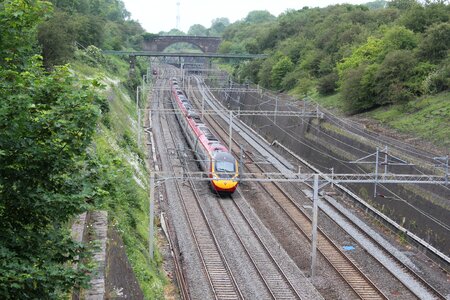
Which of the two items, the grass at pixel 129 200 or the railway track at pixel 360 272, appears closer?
the grass at pixel 129 200

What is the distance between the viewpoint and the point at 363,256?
24344mm

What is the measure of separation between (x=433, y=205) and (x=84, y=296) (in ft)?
65.6

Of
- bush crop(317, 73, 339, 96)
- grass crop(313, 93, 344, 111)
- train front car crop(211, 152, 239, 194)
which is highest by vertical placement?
bush crop(317, 73, 339, 96)

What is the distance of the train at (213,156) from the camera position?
1239 inches

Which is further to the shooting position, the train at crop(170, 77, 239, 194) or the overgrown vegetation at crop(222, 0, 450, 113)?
the overgrown vegetation at crop(222, 0, 450, 113)

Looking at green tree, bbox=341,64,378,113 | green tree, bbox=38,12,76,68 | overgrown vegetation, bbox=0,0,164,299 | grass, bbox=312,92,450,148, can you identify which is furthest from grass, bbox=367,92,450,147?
overgrown vegetation, bbox=0,0,164,299

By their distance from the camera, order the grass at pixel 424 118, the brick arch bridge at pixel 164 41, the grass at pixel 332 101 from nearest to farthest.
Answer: the grass at pixel 424 118
the grass at pixel 332 101
the brick arch bridge at pixel 164 41

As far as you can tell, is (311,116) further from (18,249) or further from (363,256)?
(18,249)

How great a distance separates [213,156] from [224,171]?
65.0 inches

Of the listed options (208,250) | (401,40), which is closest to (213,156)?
(208,250)

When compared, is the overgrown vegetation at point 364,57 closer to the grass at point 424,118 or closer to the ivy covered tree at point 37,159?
the grass at point 424,118

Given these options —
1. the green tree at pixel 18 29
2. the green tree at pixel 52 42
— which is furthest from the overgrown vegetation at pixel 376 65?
the green tree at pixel 18 29

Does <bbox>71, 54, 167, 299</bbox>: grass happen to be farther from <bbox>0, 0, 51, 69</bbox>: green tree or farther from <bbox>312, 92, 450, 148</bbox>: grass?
<bbox>312, 92, 450, 148</bbox>: grass

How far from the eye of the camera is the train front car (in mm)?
31438
